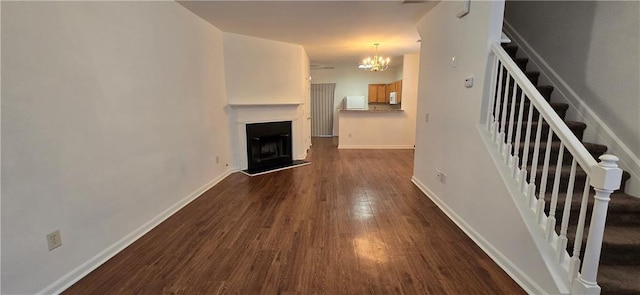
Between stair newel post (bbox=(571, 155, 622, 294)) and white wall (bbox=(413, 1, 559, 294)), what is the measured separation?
0.58ft

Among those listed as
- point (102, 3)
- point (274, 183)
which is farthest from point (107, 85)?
point (274, 183)

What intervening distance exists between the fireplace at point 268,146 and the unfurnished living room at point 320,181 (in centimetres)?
84

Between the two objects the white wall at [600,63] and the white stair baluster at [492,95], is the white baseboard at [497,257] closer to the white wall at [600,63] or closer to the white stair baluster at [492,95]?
the white stair baluster at [492,95]

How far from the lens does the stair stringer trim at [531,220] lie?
1538mm

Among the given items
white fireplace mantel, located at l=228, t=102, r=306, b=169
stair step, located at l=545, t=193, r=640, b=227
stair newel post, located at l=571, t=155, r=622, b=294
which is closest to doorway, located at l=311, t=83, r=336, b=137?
white fireplace mantel, located at l=228, t=102, r=306, b=169

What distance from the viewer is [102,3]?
2.08 m

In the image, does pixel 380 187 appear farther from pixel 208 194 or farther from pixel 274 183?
pixel 208 194

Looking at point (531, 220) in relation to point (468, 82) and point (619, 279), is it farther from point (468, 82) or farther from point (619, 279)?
point (468, 82)

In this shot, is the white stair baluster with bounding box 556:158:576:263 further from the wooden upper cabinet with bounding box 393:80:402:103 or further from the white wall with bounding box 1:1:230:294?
the wooden upper cabinet with bounding box 393:80:402:103

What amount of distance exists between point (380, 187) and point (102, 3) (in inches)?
141

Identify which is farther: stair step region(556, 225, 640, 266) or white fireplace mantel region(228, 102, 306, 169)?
white fireplace mantel region(228, 102, 306, 169)

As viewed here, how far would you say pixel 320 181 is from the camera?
4.19 metres

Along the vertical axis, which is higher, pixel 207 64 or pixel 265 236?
pixel 207 64

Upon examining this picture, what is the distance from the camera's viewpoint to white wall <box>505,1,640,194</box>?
6.73 ft
